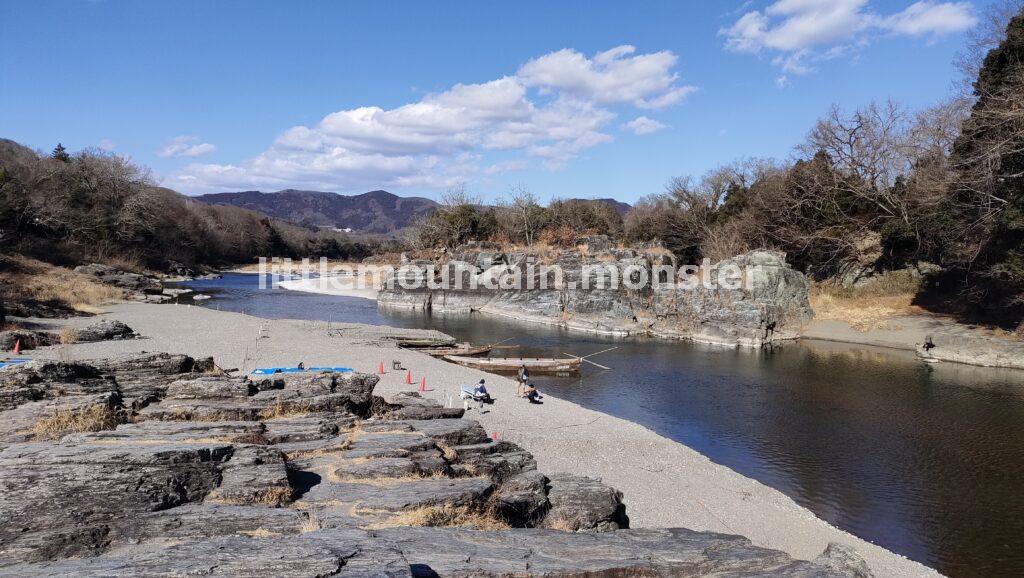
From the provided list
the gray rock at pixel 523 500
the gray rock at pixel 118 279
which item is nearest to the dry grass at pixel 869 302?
the gray rock at pixel 523 500

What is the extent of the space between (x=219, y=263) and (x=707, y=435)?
119 metres

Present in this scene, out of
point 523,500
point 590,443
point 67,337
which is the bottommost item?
point 590,443

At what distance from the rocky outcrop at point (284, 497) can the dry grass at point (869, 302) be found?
4340cm

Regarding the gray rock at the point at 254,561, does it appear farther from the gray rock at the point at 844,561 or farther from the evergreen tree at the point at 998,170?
the evergreen tree at the point at 998,170

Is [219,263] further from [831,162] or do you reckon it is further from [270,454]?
[270,454]

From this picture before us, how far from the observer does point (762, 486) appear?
1689 centimetres

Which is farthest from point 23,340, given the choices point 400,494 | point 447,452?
point 400,494

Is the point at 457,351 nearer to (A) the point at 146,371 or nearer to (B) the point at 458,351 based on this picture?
(B) the point at 458,351

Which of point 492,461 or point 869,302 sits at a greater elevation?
point 869,302

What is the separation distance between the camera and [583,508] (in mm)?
11883

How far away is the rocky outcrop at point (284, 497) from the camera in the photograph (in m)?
6.60

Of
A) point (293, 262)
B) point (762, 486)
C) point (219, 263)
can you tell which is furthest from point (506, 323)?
point (293, 262)

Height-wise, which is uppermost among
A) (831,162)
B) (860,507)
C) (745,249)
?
(831,162)

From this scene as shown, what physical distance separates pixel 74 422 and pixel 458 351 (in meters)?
25.4
